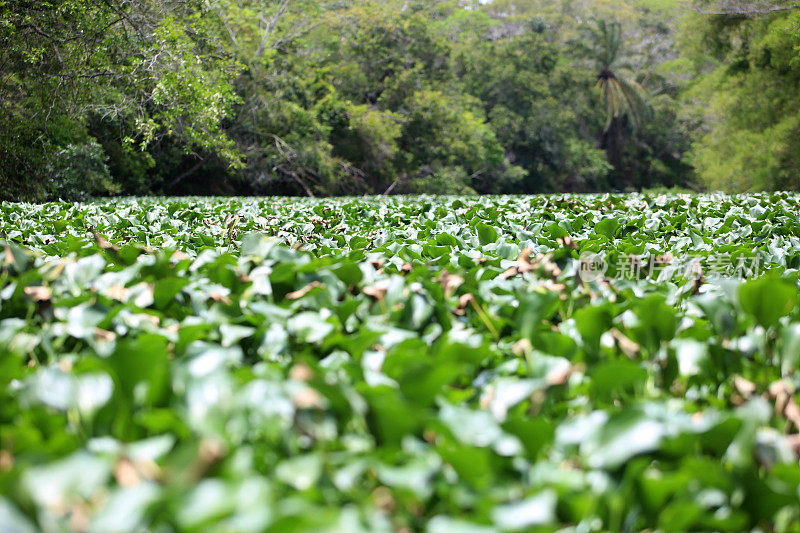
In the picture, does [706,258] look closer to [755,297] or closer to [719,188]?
[755,297]

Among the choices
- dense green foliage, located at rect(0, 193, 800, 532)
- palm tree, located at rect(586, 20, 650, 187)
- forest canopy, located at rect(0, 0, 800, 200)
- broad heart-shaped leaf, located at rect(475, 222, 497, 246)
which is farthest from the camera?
palm tree, located at rect(586, 20, 650, 187)

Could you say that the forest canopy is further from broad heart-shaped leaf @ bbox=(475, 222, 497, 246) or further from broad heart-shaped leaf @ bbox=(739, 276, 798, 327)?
broad heart-shaped leaf @ bbox=(739, 276, 798, 327)

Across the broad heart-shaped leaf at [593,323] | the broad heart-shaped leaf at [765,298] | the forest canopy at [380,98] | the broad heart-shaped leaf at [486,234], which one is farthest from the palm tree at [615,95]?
the broad heart-shaped leaf at [593,323]

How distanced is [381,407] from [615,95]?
43.4m

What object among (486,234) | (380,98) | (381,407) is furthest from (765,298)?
(380,98)

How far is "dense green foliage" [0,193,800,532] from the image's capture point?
687 mm

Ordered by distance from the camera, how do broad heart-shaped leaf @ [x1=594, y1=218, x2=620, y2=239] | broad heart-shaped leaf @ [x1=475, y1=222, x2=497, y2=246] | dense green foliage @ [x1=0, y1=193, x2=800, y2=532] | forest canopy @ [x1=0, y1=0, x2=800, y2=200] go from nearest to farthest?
dense green foliage @ [x1=0, y1=193, x2=800, y2=532], broad heart-shaped leaf @ [x1=475, y1=222, x2=497, y2=246], broad heart-shaped leaf @ [x1=594, y1=218, x2=620, y2=239], forest canopy @ [x1=0, y1=0, x2=800, y2=200]

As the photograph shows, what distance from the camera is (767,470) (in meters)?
0.82

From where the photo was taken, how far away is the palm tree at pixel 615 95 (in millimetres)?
40406

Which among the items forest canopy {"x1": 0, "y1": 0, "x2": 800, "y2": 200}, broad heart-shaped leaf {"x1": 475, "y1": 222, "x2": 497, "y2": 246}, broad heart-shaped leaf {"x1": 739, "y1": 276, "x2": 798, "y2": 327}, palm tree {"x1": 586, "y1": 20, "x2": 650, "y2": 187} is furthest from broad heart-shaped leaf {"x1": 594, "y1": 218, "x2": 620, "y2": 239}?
palm tree {"x1": 586, "y1": 20, "x2": 650, "y2": 187}

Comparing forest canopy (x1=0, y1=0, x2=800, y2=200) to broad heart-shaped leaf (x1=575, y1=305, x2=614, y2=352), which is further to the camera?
forest canopy (x1=0, y1=0, x2=800, y2=200)

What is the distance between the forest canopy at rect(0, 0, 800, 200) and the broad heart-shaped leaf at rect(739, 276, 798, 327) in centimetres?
1251

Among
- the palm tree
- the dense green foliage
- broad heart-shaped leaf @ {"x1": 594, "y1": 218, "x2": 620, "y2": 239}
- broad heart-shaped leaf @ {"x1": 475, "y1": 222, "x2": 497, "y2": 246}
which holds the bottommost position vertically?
the palm tree

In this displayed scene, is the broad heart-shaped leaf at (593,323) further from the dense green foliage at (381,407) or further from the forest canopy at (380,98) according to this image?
the forest canopy at (380,98)
